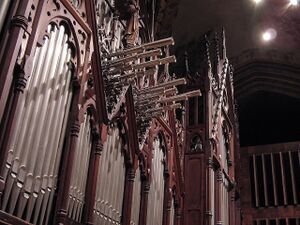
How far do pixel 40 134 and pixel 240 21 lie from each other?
462 inches

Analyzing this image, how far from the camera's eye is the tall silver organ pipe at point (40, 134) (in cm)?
503

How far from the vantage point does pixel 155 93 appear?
866 cm

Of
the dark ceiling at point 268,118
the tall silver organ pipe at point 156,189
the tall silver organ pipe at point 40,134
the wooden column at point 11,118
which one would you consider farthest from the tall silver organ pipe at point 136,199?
the dark ceiling at point 268,118

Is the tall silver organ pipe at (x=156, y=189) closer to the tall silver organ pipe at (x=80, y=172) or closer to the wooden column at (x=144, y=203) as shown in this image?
the wooden column at (x=144, y=203)

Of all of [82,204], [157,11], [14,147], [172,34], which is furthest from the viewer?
[172,34]

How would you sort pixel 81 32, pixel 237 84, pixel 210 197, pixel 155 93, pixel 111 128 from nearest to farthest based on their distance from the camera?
pixel 81 32
pixel 111 128
pixel 155 93
pixel 210 197
pixel 237 84

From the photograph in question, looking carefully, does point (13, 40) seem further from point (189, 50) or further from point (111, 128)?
point (189, 50)

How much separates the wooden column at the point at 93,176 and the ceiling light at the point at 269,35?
11.0m

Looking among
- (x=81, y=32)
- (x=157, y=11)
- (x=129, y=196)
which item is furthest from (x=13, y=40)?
(x=157, y=11)

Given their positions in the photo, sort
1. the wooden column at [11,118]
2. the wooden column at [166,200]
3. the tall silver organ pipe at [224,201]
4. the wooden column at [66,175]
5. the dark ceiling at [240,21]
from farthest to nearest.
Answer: the dark ceiling at [240,21]
the tall silver organ pipe at [224,201]
the wooden column at [166,200]
the wooden column at [66,175]
the wooden column at [11,118]

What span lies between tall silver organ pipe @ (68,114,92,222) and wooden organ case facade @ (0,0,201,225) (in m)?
0.01

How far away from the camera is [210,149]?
10.6 metres

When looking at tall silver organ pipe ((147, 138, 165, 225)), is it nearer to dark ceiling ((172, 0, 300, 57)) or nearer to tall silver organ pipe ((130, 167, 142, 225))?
tall silver organ pipe ((130, 167, 142, 225))

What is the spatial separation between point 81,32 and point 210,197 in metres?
4.64
